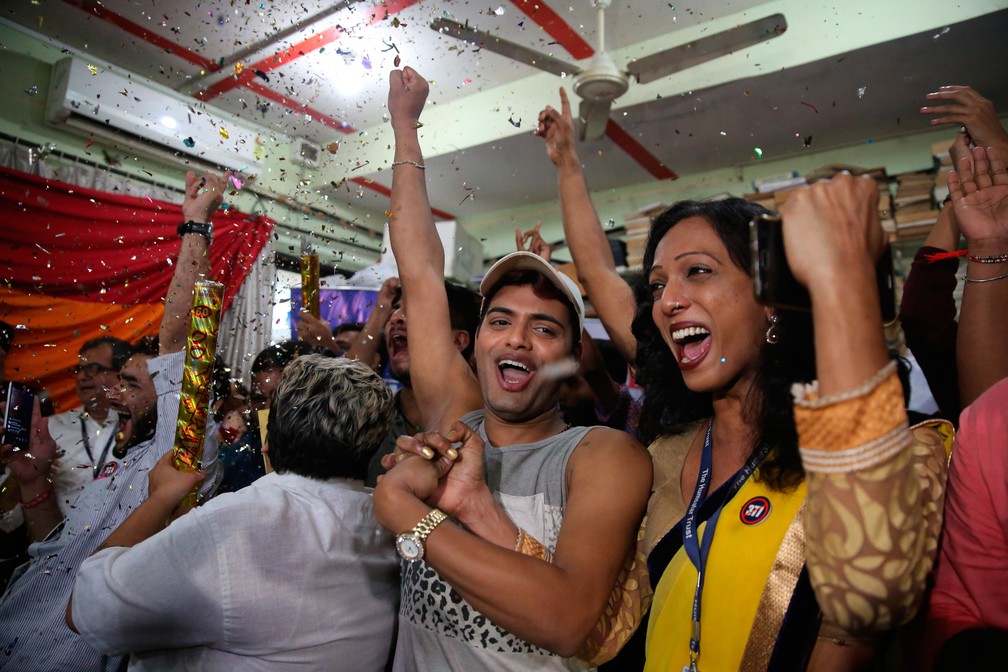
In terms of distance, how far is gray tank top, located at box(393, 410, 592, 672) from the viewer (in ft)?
3.77

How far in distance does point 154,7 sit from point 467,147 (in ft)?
8.53

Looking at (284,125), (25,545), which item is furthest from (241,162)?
(25,545)

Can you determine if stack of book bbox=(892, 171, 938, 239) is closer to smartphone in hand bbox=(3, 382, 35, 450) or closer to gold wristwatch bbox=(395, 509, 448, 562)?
gold wristwatch bbox=(395, 509, 448, 562)

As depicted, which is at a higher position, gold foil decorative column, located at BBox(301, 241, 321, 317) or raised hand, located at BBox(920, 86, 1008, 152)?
raised hand, located at BBox(920, 86, 1008, 152)

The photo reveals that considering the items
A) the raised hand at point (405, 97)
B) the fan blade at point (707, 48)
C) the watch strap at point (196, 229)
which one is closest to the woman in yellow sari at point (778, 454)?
the raised hand at point (405, 97)

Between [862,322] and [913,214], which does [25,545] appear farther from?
[913,214]

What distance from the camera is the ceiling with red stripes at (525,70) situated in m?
4.05

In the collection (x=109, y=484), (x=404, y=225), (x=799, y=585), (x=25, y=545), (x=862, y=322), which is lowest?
(x=25, y=545)

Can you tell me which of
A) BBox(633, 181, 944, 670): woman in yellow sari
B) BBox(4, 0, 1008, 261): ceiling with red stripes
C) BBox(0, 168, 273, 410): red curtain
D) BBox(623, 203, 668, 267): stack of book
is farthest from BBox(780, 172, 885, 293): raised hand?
BBox(0, 168, 273, 410): red curtain

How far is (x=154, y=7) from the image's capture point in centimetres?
430

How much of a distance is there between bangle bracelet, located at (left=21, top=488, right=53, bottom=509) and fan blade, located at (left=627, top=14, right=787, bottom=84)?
3559 mm

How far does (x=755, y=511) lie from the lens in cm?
109

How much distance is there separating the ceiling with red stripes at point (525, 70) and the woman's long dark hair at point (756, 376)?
2.43m

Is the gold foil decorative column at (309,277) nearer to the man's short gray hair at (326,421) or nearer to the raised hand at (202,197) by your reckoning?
the raised hand at (202,197)
